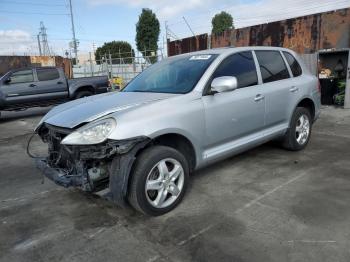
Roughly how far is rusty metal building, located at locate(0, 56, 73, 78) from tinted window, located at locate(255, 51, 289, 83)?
24797 mm

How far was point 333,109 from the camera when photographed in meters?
10.0

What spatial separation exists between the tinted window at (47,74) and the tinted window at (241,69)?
9829mm

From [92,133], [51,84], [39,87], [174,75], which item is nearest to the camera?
[92,133]

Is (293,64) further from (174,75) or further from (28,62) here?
(28,62)

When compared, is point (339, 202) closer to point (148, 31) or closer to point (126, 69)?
point (126, 69)

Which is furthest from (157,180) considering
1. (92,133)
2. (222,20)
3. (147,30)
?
(222,20)

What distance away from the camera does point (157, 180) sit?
→ 139 inches

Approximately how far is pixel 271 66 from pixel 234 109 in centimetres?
129

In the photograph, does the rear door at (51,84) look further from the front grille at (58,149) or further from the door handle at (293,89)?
the door handle at (293,89)

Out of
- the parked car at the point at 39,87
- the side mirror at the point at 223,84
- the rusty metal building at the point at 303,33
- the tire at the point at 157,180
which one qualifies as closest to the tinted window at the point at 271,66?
the side mirror at the point at 223,84

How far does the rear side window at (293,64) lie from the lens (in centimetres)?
552

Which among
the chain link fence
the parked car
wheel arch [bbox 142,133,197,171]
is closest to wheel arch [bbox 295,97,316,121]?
wheel arch [bbox 142,133,197,171]

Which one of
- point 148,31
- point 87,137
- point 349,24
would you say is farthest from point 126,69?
point 148,31

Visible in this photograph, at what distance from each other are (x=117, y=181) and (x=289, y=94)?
320 cm
